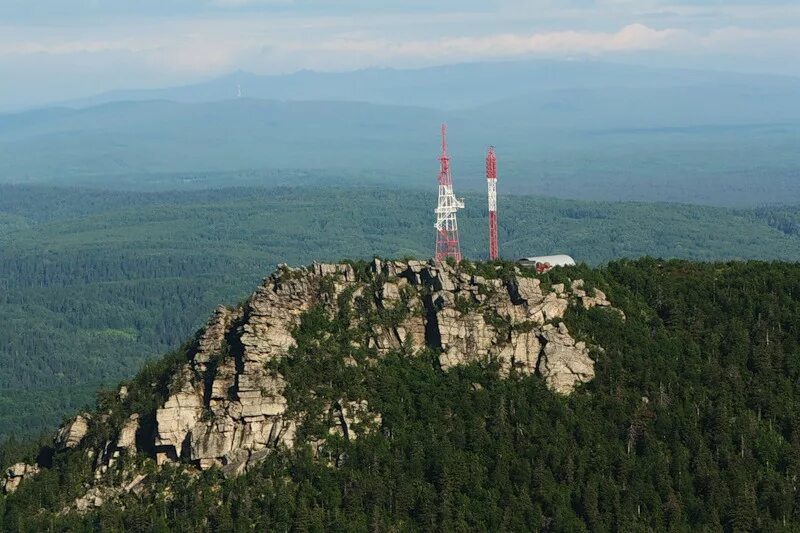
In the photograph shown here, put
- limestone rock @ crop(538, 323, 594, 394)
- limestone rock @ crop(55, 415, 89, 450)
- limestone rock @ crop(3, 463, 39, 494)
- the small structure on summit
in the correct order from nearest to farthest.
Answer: limestone rock @ crop(3, 463, 39, 494) → limestone rock @ crop(538, 323, 594, 394) → limestone rock @ crop(55, 415, 89, 450) → the small structure on summit

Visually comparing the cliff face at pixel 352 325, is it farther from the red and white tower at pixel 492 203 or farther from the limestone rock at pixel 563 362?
the red and white tower at pixel 492 203

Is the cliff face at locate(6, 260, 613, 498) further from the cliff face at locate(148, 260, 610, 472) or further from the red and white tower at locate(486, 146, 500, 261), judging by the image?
the red and white tower at locate(486, 146, 500, 261)

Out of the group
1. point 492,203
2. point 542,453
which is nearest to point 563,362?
point 542,453

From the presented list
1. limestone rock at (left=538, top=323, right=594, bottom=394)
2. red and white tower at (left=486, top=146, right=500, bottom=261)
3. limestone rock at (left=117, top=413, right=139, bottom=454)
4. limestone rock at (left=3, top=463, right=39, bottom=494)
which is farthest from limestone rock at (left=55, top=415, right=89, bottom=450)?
red and white tower at (left=486, top=146, right=500, bottom=261)

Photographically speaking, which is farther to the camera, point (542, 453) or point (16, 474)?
point (16, 474)

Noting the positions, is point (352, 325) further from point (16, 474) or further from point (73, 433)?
point (16, 474)

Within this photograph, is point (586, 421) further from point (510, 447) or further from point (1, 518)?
point (1, 518)

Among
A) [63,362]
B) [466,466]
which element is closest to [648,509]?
[466,466]
